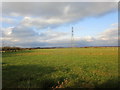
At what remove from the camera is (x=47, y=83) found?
24.9 ft

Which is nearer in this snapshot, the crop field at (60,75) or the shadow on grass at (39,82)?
the shadow on grass at (39,82)

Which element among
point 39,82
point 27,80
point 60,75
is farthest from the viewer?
point 60,75

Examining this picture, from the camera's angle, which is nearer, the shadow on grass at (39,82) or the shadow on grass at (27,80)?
the shadow on grass at (39,82)

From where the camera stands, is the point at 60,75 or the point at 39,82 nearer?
the point at 39,82

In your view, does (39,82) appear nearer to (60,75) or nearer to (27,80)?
(27,80)

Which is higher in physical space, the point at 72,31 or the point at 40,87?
the point at 72,31

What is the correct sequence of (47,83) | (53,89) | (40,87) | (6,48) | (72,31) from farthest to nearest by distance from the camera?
(6,48) < (72,31) < (47,83) < (40,87) < (53,89)

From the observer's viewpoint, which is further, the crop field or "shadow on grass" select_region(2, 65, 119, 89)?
the crop field

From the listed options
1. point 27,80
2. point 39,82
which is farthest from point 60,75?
point 27,80

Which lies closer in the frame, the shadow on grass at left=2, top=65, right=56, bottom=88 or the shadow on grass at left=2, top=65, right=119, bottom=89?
the shadow on grass at left=2, top=65, right=119, bottom=89

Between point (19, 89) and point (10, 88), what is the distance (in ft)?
1.99

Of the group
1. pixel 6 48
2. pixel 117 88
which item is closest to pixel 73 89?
pixel 117 88

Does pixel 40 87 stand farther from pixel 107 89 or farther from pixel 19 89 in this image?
pixel 107 89

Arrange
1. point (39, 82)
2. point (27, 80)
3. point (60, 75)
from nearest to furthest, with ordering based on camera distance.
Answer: point (39, 82) < point (27, 80) < point (60, 75)
